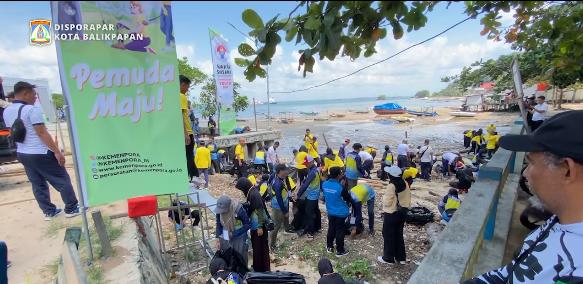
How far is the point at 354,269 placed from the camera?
569cm

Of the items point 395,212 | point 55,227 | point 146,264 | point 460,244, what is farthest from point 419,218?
point 55,227

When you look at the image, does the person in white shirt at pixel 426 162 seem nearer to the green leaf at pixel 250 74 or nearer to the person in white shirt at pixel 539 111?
the person in white shirt at pixel 539 111

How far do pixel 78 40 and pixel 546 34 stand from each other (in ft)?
11.5

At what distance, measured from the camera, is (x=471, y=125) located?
3278cm

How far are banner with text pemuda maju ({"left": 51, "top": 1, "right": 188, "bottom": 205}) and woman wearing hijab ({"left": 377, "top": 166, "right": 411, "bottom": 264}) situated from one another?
12.5 feet

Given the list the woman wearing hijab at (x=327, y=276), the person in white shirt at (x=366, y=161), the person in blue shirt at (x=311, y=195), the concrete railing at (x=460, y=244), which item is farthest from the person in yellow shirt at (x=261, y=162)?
the concrete railing at (x=460, y=244)

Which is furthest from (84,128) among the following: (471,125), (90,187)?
(471,125)

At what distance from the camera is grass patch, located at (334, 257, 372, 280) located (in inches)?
217

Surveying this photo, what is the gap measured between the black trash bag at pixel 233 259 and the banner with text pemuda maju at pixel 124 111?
187cm

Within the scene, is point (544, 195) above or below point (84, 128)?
below

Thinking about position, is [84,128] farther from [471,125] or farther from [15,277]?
[471,125]

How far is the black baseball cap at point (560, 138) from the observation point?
107cm

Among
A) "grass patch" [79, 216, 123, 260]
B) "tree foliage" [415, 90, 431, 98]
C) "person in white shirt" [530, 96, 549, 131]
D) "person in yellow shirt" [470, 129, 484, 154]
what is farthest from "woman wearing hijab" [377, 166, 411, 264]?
"tree foliage" [415, 90, 431, 98]

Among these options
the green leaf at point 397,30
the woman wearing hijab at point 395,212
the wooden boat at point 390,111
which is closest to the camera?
the green leaf at point 397,30
